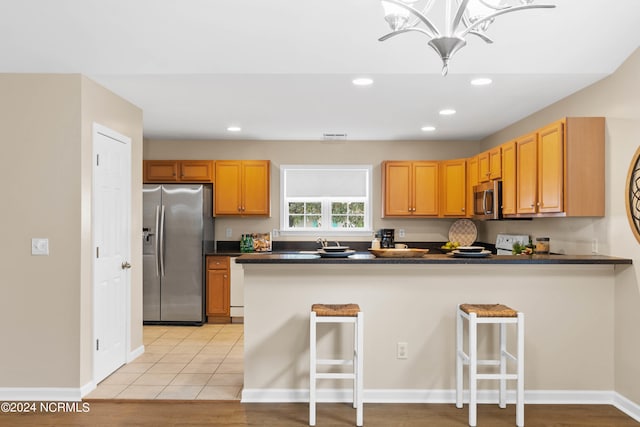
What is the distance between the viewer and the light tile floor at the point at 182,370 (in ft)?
11.7

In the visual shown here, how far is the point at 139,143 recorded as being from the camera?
4590mm

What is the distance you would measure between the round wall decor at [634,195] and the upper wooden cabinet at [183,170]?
467 centimetres

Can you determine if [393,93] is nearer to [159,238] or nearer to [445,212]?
[445,212]

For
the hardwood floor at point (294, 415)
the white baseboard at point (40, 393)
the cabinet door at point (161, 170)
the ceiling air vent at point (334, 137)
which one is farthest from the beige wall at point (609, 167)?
the white baseboard at point (40, 393)

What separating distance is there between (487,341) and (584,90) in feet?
7.19

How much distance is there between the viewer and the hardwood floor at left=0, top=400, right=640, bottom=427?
10.2 ft

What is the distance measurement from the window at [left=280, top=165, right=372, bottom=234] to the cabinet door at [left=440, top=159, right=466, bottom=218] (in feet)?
3.43

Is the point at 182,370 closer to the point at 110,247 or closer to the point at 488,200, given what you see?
the point at 110,247

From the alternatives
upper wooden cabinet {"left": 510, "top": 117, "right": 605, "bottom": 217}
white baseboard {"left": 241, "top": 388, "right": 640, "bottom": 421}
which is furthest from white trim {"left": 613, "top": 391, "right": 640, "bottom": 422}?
upper wooden cabinet {"left": 510, "top": 117, "right": 605, "bottom": 217}

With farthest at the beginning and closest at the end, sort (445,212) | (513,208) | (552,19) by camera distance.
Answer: (445,212) < (513,208) < (552,19)

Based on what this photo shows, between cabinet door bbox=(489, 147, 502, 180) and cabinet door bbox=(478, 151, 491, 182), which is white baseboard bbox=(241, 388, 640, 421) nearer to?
cabinet door bbox=(489, 147, 502, 180)

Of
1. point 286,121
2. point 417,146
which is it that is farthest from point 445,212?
point 286,121

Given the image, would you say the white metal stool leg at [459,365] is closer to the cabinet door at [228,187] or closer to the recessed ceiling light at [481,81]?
the recessed ceiling light at [481,81]

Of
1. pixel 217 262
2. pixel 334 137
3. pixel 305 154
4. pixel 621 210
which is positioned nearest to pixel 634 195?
pixel 621 210
